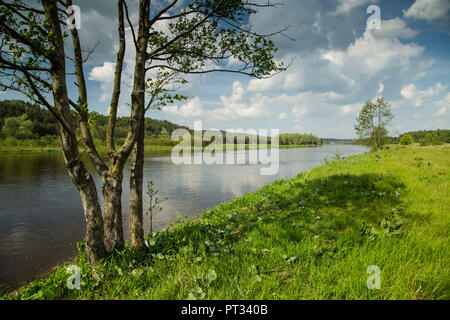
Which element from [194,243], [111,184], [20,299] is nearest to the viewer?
[20,299]

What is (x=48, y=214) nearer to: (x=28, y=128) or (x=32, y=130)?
(x=28, y=128)

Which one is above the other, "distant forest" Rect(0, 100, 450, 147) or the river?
"distant forest" Rect(0, 100, 450, 147)

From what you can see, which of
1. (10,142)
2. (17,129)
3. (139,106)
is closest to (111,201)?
(139,106)

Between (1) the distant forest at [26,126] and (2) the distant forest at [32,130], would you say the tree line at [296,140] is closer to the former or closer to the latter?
(2) the distant forest at [32,130]

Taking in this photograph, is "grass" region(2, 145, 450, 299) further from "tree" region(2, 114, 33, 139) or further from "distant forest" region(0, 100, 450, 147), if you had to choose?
"tree" region(2, 114, 33, 139)

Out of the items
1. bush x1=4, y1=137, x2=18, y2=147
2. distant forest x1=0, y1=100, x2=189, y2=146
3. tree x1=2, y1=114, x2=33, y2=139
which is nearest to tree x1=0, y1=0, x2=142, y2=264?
distant forest x1=0, y1=100, x2=189, y2=146

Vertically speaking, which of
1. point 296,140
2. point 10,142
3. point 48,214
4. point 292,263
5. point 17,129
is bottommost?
point 48,214

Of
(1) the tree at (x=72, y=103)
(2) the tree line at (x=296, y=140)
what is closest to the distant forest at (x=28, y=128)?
(1) the tree at (x=72, y=103)

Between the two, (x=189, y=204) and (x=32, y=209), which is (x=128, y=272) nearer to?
(x=189, y=204)

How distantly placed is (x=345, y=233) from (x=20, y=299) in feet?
19.0

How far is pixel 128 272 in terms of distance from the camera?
3.55m

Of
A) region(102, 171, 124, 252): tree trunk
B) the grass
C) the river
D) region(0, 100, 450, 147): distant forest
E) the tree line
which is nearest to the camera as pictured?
the grass

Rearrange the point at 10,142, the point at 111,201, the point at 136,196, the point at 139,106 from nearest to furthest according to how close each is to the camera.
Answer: the point at 111,201, the point at 139,106, the point at 136,196, the point at 10,142
